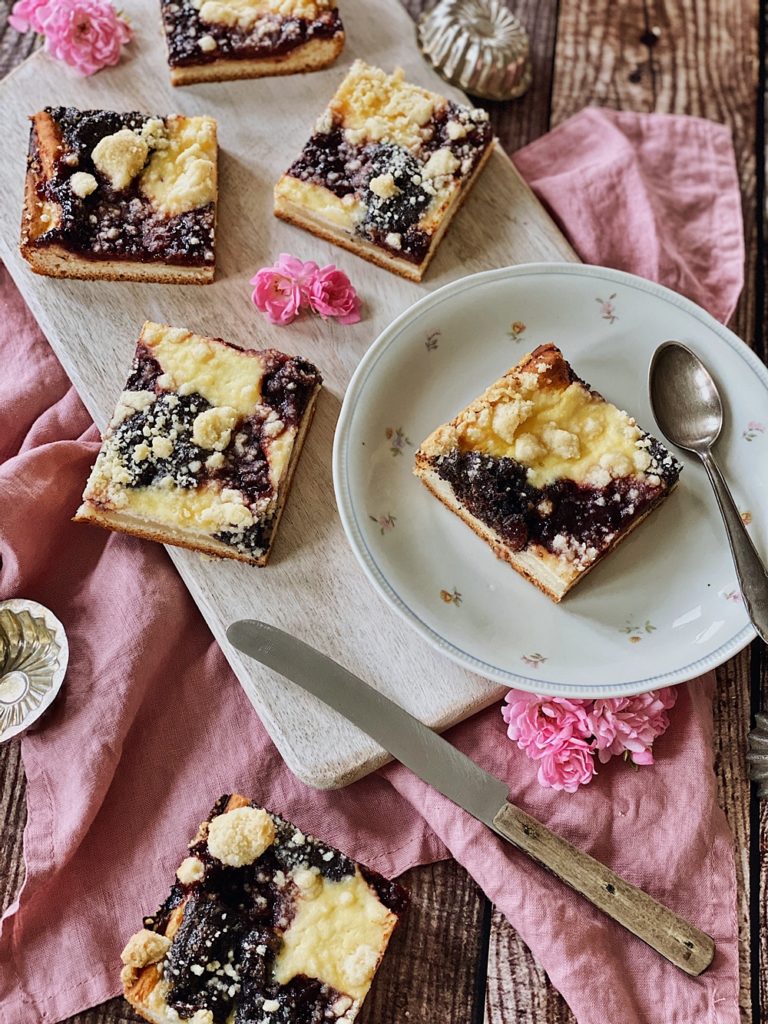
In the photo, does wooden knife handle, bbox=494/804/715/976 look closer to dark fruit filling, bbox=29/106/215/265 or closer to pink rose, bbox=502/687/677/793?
pink rose, bbox=502/687/677/793

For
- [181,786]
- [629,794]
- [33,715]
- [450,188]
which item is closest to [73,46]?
[450,188]

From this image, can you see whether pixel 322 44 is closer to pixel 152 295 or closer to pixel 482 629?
pixel 152 295

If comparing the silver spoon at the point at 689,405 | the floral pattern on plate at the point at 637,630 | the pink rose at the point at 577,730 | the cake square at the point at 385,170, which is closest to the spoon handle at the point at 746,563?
the silver spoon at the point at 689,405

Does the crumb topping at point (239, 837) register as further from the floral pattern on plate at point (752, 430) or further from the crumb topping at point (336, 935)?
the floral pattern on plate at point (752, 430)

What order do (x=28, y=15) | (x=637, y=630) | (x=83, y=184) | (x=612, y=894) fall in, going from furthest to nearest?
(x=28, y=15), (x=83, y=184), (x=637, y=630), (x=612, y=894)

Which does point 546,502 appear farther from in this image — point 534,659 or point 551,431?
point 534,659

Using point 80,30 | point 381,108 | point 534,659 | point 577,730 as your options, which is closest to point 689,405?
point 534,659
